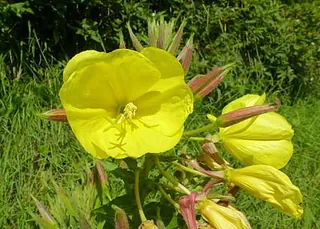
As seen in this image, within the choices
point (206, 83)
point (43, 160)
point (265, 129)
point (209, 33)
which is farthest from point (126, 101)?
point (209, 33)

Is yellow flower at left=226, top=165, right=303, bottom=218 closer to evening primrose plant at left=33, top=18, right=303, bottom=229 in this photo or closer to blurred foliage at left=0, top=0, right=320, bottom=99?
evening primrose plant at left=33, top=18, right=303, bottom=229

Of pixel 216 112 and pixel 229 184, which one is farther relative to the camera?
pixel 216 112

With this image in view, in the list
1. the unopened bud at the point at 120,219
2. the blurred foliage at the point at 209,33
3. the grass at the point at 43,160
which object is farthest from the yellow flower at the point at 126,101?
the blurred foliage at the point at 209,33

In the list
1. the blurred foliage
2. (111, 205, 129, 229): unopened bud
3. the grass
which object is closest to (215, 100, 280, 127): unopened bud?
(111, 205, 129, 229): unopened bud

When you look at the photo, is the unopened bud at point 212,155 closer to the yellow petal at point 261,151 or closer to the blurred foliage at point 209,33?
the yellow petal at point 261,151

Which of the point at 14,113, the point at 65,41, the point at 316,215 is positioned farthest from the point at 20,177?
the point at 316,215

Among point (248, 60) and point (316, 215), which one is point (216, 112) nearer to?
point (248, 60)
